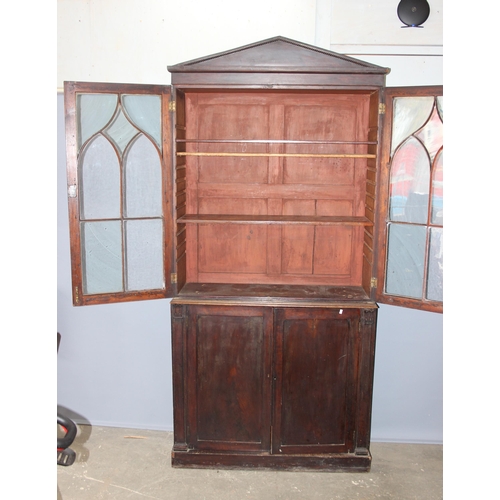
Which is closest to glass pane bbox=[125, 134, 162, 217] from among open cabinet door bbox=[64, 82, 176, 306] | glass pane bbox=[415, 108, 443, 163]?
open cabinet door bbox=[64, 82, 176, 306]

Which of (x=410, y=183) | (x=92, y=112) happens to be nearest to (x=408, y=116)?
(x=410, y=183)

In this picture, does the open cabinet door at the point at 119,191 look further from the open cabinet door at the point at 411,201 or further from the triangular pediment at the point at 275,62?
the open cabinet door at the point at 411,201

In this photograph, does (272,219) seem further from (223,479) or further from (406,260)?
(223,479)

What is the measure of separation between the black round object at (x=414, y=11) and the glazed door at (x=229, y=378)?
1964 mm

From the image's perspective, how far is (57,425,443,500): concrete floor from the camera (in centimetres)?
306

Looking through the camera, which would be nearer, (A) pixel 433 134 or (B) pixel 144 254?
(A) pixel 433 134

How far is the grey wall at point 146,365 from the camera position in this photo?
11.7 ft

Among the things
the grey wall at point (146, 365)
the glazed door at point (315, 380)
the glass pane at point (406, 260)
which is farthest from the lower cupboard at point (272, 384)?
the grey wall at point (146, 365)

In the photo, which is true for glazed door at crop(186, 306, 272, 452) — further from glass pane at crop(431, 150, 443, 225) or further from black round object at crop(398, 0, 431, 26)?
black round object at crop(398, 0, 431, 26)

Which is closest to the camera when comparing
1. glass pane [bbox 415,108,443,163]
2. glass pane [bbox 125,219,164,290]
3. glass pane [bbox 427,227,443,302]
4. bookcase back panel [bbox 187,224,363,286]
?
glass pane [bbox 415,108,443,163]

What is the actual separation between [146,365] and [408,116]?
2359 mm

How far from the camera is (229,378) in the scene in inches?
127
